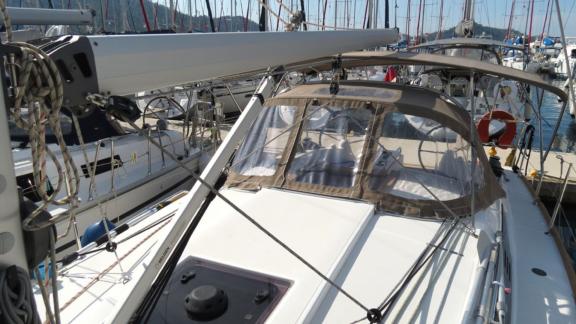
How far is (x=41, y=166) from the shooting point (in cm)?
117

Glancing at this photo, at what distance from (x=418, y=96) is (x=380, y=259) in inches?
66.1

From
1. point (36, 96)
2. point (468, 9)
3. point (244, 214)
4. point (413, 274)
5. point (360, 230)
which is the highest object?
point (468, 9)

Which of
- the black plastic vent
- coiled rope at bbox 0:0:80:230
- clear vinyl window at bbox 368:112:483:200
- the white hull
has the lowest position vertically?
the white hull

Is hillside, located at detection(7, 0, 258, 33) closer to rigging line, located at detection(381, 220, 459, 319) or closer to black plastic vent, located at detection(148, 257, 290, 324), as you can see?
black plastic vent, located at detection(148, 257, 290, 324)

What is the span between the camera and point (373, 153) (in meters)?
3.33

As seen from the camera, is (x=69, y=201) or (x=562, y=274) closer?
(x=69, y=201)

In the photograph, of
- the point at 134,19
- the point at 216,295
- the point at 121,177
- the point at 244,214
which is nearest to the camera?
the point at 244,214

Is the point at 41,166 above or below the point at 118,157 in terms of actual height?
above

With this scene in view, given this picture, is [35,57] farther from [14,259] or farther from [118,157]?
[118,157]

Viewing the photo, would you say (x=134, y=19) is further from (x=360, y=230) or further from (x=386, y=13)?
(x=360, y=230)

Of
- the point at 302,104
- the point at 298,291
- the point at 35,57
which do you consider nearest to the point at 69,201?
the point at 35,57

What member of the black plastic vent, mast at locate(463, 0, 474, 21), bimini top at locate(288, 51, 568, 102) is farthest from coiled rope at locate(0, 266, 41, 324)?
mast at locate(463, 0, 474, 21)

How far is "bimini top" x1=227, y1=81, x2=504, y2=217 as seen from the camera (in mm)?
3223

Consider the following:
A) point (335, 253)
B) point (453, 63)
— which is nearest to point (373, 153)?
point (335, 253)
